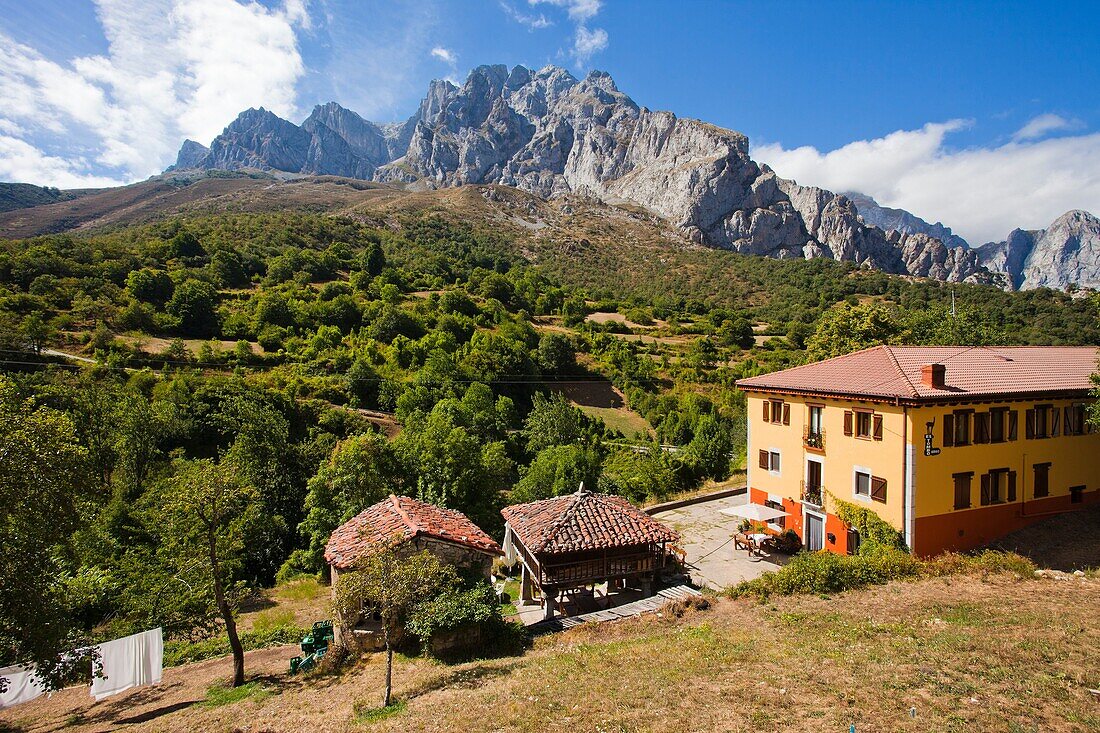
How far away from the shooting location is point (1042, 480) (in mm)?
17828

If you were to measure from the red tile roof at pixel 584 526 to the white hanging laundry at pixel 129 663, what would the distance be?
9.83m

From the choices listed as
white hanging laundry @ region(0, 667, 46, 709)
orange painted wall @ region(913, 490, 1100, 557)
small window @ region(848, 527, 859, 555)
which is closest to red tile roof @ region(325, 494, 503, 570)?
white hanging laundry @ region(0, 667, 46, 709)

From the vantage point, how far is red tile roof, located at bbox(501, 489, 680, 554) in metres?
15.1

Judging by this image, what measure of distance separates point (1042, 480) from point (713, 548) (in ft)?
37.2

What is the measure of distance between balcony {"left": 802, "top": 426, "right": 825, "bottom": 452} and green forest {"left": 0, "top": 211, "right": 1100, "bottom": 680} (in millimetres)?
10807

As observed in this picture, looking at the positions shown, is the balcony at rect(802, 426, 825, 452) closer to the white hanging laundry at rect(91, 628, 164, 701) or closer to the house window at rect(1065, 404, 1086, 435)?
the house window at rect(1065, 404, 1086, 435)

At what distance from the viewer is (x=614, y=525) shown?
52.7 feet

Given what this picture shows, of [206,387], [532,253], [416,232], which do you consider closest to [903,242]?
[532,253]

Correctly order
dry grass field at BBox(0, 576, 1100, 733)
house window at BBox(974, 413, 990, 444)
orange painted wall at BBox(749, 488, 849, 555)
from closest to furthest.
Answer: dry grass field at BBox(0, 576, 1100, 733), house window at BBox(974, 413, 990, 444), orange painted wall at BBox(749, 488, 849, 555)

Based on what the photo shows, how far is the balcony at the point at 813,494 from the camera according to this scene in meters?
18.5

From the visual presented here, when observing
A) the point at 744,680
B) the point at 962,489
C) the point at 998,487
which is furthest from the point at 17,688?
the point at 998,487

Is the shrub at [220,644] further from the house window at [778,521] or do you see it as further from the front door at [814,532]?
the front door at [814,532]

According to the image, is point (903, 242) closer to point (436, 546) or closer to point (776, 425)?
point (776, 425)

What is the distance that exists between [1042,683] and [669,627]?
6.77m
